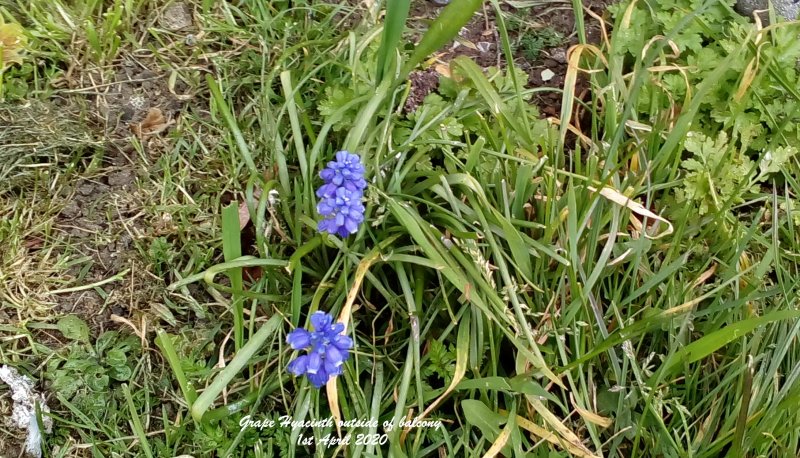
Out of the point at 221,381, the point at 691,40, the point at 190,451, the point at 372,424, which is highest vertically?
the point at 691,40

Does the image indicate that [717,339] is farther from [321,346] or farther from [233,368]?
[233,368]

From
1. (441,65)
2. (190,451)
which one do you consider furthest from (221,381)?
(441,65)

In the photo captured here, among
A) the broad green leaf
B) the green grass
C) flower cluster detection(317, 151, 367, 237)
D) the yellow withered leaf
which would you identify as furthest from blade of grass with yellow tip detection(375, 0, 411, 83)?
the yellow withered leaf

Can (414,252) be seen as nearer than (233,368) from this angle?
No

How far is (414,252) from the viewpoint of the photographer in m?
1.54

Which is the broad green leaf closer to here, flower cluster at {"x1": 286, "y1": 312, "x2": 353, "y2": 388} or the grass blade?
flower cluster at {"x1": 286, "y1": 312, "x2": 353, "y2": 388}

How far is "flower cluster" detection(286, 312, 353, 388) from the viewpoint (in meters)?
1.31

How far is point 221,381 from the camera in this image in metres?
1.35

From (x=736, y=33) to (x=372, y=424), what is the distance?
4.88 feet

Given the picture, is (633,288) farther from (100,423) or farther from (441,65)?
(100,423)

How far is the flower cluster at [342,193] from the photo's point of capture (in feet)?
4.40

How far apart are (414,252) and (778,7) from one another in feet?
4.87

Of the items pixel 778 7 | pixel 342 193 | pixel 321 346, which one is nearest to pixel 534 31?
pixel 778 7

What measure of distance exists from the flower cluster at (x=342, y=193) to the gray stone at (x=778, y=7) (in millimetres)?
1546
